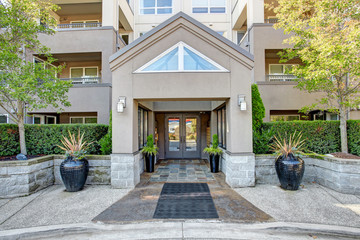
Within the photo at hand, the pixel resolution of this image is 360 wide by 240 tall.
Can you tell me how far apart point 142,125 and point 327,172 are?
7.31 meters

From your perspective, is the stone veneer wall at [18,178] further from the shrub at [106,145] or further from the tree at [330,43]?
the tree at [330,43]

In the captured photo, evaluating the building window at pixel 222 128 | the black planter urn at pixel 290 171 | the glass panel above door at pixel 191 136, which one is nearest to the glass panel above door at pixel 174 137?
the glass panel above door at pixel 191 136

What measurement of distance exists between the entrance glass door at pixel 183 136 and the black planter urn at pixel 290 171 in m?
5.89

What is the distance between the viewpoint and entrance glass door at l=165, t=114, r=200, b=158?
11.4m

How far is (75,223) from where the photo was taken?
4.03 m

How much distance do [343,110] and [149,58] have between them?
719 cm

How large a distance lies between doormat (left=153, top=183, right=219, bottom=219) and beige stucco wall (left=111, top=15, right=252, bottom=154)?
1751mm

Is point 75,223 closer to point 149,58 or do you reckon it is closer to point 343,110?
point 149,58

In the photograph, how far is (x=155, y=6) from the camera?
14.0 meters

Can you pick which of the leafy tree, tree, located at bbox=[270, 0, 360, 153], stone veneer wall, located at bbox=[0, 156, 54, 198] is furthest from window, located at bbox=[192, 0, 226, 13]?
stone veneer wall, located at bbox=[0, 156, 54, 198]

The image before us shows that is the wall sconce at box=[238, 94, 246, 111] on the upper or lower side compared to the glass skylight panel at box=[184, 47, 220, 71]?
lower

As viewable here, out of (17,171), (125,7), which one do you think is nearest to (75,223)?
(17,171)

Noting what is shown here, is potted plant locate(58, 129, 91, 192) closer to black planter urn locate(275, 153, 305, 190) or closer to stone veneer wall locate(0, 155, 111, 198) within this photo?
stone veneer wall locate(0, 155, 111, 198)

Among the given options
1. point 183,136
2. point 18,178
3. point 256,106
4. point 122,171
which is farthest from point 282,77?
point 18,178
